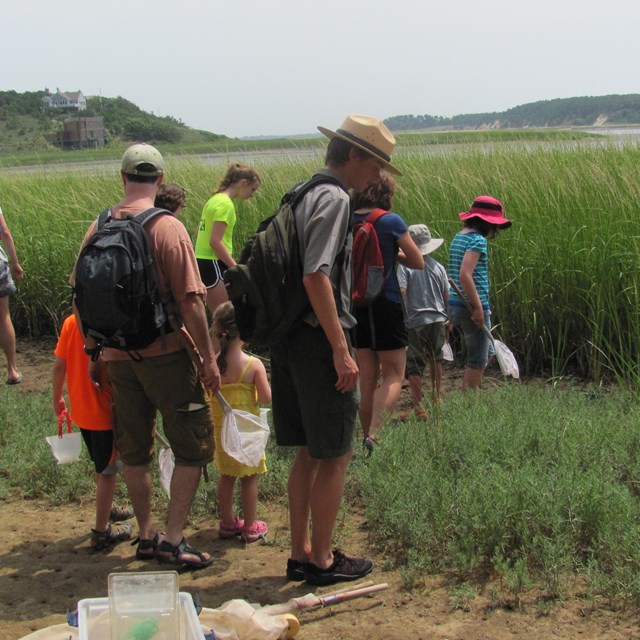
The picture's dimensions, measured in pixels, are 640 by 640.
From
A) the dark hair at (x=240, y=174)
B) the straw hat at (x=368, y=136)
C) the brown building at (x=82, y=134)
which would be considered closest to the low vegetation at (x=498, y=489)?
the straw hat at (x=368, y=136)

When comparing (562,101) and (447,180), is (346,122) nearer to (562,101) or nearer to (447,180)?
(447,180)

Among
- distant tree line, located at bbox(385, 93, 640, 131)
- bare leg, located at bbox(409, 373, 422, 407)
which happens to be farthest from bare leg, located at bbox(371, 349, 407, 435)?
distant tree line, located at bbox(385, 93, 640, 131)

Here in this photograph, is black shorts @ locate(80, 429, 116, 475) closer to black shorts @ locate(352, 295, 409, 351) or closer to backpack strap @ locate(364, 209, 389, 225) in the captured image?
black shorts @ locate(352, 295, 409, 351)

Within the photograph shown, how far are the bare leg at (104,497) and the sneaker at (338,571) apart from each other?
3.80 feet

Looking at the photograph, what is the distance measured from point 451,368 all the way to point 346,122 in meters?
4.85

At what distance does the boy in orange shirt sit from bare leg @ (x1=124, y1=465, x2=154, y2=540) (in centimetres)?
20

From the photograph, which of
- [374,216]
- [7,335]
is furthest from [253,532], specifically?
[7,335]

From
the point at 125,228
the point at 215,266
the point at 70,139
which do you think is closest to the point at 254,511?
the point at 125,228

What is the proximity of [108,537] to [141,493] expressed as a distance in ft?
1.40

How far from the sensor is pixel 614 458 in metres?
5.18

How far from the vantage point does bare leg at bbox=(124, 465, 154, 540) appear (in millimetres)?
4723

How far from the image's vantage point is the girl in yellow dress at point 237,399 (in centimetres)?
484

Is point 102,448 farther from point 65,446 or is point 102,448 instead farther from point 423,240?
point 423,240

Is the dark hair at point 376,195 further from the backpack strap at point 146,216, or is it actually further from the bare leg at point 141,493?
the bare leg at point 141,493
